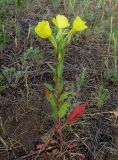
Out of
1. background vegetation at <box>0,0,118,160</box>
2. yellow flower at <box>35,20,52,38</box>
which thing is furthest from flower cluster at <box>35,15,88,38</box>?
background vegetation at <box>0,0,118,160</box>

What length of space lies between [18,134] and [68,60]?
0.93 meters

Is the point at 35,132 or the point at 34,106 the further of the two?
the point at 34,106

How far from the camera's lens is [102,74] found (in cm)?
237

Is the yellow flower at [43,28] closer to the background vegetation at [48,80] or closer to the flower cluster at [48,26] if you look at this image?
the flower cluster at [48,26]

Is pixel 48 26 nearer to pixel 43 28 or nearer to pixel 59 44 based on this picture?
pixel 43 28

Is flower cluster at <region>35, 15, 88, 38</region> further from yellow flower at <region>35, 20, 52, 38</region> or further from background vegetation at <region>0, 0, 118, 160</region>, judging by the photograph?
background vegetation at <region>0, 0, 118, 160</region>

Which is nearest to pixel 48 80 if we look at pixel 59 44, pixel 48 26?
pixel 59 44

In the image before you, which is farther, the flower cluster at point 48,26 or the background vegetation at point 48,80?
the background vegetation at point 48,80

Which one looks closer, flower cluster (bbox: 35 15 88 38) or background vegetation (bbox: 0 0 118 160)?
flower cluster (bbox: 35 15 88 38)

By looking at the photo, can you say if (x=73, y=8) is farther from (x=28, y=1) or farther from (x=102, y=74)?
(x=102, y=74)

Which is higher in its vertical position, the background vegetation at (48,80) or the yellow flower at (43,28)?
the yellow flower at (43,28)

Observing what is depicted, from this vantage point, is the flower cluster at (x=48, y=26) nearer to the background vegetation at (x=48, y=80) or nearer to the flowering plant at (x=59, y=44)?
the flowering plant at (x=59, y=44)

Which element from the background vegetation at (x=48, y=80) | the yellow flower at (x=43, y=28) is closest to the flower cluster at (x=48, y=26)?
the yellow flower at (x=43, y=28)

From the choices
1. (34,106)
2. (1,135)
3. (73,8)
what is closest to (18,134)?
(1,135)
